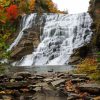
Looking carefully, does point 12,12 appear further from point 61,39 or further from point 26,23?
point 61,39

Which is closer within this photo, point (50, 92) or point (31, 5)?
A: point (50, 92)

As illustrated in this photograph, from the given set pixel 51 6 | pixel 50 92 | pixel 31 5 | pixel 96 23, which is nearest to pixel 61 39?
pixel 96 23

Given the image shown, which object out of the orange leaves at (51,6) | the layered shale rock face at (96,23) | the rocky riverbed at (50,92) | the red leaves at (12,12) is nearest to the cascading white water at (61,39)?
the layered shale rock face at (96,23)

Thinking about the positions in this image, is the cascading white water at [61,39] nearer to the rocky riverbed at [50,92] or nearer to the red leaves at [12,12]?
the red leaves at [12,12]

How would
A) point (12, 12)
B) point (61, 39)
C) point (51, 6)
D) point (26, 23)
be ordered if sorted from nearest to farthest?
point (61, 39) < point (26, 23) < point (12, 12) < point (51, 6)

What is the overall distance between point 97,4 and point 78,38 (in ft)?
19.9

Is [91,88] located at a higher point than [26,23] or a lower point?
lower

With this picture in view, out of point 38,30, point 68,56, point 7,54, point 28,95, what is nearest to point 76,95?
point 28,95

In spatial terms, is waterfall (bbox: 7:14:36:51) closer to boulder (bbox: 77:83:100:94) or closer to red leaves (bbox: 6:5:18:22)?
red leaves (bbox: 6:5:18:22)

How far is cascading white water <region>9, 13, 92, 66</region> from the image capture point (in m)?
44.1

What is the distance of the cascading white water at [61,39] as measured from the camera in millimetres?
44062

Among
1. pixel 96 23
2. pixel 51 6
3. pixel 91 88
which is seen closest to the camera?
pixel 91 88

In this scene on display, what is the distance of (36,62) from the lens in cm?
4453

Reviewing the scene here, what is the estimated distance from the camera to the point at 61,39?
4719 centimetres
